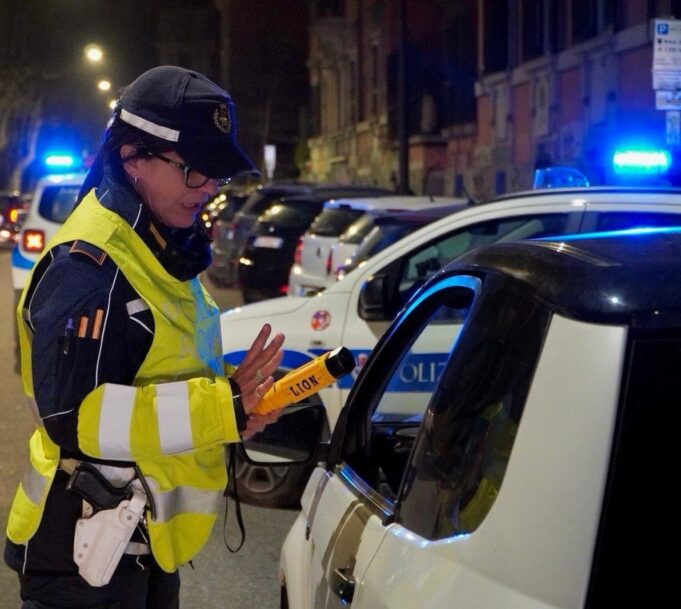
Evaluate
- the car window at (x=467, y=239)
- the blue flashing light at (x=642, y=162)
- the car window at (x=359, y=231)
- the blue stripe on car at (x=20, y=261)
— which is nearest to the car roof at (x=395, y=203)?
the car window at (x=359, y=231)

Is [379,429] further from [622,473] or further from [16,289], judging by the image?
[16,289]

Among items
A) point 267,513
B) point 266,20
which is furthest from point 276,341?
point 266,20

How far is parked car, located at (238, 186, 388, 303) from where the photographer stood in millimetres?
16938

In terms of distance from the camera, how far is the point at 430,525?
234 cm

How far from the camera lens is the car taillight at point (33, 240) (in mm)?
13070

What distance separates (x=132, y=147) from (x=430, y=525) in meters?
1.11

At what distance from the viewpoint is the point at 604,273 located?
2.09 meters

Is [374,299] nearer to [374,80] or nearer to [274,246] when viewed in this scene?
[274,246]

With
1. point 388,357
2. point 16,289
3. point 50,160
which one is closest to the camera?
point 388,357

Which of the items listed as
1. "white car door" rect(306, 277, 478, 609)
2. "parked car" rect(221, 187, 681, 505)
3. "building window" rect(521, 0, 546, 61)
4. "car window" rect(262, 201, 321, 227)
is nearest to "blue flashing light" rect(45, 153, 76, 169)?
"car window" rect(262, 201, 321, 227)

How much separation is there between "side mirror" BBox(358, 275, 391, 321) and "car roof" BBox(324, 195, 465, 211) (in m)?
3.80

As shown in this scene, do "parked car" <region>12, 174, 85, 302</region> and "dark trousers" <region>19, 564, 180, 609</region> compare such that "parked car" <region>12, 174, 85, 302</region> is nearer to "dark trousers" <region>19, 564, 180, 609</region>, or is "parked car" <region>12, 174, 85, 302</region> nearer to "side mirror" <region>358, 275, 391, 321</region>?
"side mirror" <region>358, 275, 391, 321</region>

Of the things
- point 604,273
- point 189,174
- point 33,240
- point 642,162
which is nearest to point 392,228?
point 642,162

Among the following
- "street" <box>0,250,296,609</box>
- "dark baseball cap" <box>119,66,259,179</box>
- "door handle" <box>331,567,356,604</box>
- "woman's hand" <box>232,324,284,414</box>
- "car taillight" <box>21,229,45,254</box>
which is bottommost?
"street" <box>0,250,296,609</box>
